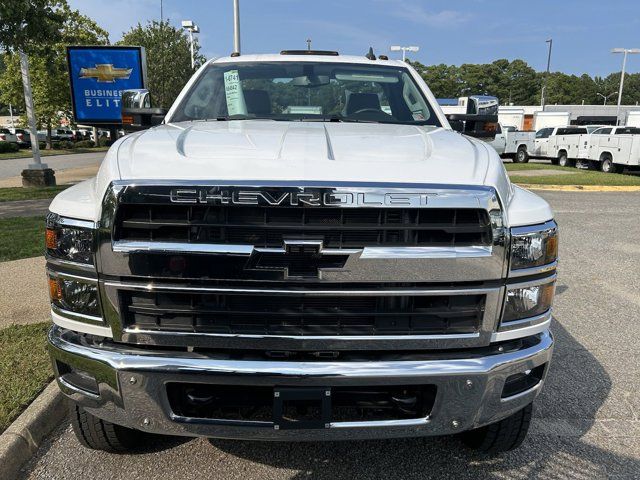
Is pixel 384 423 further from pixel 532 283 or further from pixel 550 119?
pixel 550 119

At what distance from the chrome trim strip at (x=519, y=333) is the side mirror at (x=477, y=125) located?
1.79 m

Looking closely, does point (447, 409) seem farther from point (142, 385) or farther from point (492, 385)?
point (142, 385)

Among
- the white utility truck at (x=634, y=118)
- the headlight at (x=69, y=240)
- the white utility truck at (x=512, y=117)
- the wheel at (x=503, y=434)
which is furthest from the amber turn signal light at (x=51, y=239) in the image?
the white utility truck at (x=634, y=118)

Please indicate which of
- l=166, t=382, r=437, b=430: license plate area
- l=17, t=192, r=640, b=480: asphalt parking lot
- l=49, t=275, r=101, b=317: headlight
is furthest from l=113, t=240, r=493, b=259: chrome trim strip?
l=17, t=192, r=640, b=480: asphalt parking lot

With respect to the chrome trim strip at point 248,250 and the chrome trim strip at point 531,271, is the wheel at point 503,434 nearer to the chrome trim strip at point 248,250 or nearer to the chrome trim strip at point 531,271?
the chrome trim strip at point 531,271

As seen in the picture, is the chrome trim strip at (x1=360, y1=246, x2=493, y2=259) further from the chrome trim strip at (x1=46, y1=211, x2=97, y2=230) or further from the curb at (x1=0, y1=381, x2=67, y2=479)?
the curb at (x1=0, y1=381, x2=67, y2=479)

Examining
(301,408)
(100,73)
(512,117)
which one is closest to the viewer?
(301,408)

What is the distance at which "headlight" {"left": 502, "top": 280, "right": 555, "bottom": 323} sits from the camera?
2148 mm

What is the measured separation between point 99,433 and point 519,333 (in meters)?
2.02

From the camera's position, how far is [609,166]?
68.7 feet

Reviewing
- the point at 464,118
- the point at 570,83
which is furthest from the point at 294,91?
the point at 570,83

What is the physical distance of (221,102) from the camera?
11.9 ft

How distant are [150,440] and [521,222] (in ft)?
7.18

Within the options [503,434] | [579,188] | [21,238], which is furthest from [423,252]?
[579,188]
